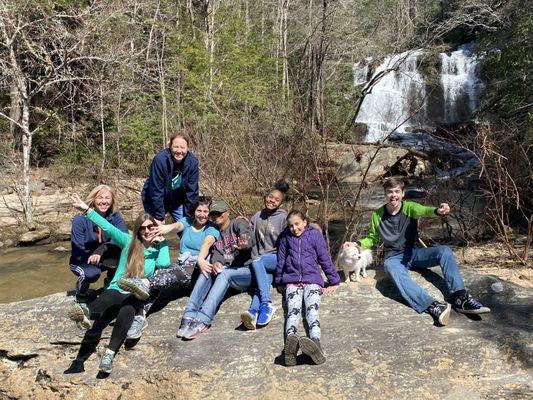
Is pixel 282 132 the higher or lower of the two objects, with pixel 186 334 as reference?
higher

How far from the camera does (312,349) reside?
3291mm

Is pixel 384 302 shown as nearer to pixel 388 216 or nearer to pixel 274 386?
pixel 388 216

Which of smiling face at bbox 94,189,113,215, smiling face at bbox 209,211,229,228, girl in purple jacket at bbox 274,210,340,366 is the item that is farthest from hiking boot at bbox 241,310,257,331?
smiling face at bbox 94,189,113,215

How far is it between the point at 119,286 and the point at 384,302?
221cm

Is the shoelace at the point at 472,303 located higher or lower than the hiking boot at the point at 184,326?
higher

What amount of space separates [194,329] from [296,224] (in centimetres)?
119

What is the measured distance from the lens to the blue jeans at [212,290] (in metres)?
3.95

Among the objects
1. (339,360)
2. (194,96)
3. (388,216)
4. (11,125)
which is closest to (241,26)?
(194,96)

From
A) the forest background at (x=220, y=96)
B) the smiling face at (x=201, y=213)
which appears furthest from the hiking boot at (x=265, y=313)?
the forest background at (x=220, y=96)

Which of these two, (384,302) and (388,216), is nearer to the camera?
(384,302)

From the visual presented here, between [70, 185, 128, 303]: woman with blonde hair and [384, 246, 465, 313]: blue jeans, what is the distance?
2422 millimetres

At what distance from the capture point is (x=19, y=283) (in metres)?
7.67

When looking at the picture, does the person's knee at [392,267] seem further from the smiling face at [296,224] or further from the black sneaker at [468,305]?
the smiling face at [296,224]

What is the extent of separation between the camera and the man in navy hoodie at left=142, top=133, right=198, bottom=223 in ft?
14.5
